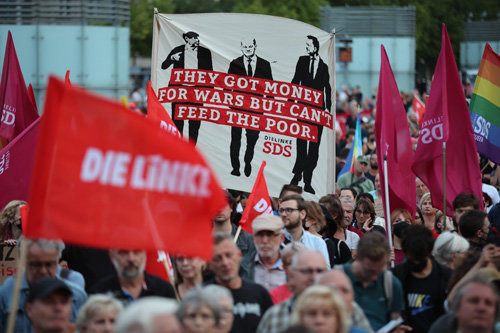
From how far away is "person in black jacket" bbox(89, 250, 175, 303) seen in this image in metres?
6.15

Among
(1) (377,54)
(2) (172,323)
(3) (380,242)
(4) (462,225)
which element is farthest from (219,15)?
(1) (377,54)

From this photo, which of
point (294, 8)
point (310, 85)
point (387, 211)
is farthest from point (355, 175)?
point (294, 8)

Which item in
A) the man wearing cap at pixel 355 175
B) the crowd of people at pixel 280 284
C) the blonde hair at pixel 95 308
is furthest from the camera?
the man wearing cap at pixel 355 175

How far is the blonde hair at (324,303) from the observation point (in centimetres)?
498

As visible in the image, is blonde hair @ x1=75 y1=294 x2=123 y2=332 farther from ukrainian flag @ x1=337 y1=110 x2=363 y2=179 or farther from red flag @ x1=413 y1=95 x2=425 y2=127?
red flag @ x1=413 y1=95 x2=425 y2=127

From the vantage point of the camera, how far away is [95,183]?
5.16 meters

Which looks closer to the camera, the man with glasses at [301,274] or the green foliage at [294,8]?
the man with glasses at [301,274]

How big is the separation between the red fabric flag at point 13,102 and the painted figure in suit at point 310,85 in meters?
3.10

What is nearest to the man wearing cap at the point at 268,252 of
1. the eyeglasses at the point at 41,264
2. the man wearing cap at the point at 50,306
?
the eyeglasses at the point at 41,264

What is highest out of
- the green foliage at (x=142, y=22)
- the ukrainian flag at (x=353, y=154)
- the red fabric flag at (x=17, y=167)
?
the green foliage at (x=142, y=22)

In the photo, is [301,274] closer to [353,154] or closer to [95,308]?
[95,308]

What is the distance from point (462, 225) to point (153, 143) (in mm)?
3470

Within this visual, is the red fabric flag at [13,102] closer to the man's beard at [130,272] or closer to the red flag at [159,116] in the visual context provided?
the red flag at [159,116]

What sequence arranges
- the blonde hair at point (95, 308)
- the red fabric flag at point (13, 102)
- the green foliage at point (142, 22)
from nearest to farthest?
the blonde hair at point (95, 308)
the red fabric flag at point (13, 102)
the green foliage at point (142, 22)
